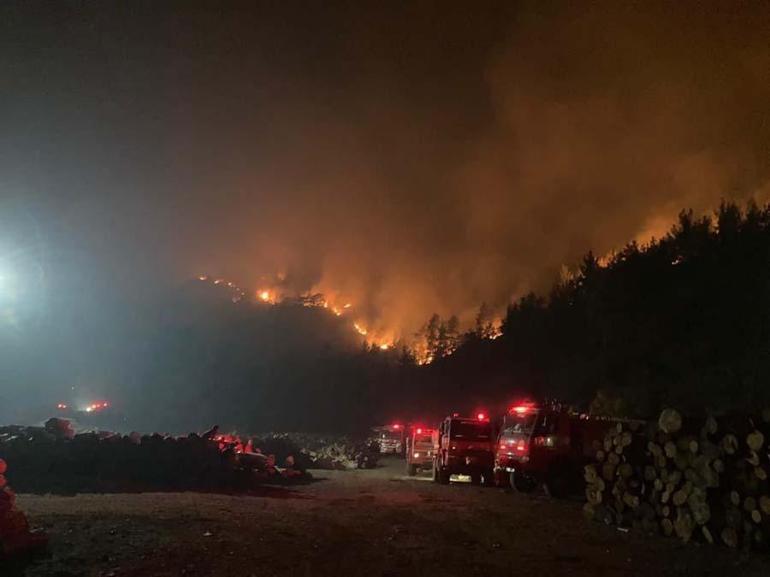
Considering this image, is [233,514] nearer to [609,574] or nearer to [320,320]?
[609,574]

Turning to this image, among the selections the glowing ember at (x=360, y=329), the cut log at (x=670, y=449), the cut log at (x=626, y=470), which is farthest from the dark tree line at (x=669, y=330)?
the glowing ember at (x=360, y=329)

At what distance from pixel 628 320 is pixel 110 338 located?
317 feet

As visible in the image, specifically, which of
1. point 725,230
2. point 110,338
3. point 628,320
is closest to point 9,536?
point 628,320

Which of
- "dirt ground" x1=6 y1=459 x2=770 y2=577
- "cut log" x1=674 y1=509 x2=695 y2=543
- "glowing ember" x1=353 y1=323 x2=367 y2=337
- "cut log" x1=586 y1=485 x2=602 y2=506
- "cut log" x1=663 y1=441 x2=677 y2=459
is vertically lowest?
"dirt ground" x1=6 y1=459 x2=770 y2=577

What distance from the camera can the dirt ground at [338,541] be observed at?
29.4 feet

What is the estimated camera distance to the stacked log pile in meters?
10.5

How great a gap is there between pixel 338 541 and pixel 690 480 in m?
6.39

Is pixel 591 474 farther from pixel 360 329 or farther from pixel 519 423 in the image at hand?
pixel 360 329

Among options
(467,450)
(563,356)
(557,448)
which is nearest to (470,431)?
(467,450)

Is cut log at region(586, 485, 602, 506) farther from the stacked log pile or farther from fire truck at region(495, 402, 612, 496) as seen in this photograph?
fire truck at region(495, 402, 612, 496)

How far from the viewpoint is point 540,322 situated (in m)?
59.7

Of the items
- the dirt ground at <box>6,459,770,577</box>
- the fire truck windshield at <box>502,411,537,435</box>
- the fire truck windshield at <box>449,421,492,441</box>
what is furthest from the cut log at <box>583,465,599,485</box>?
the fire truck windshield at <box>449,421,492,441</box>

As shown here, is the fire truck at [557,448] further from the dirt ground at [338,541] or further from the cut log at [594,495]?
the cut log at [594,495]

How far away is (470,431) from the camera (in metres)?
23.1
